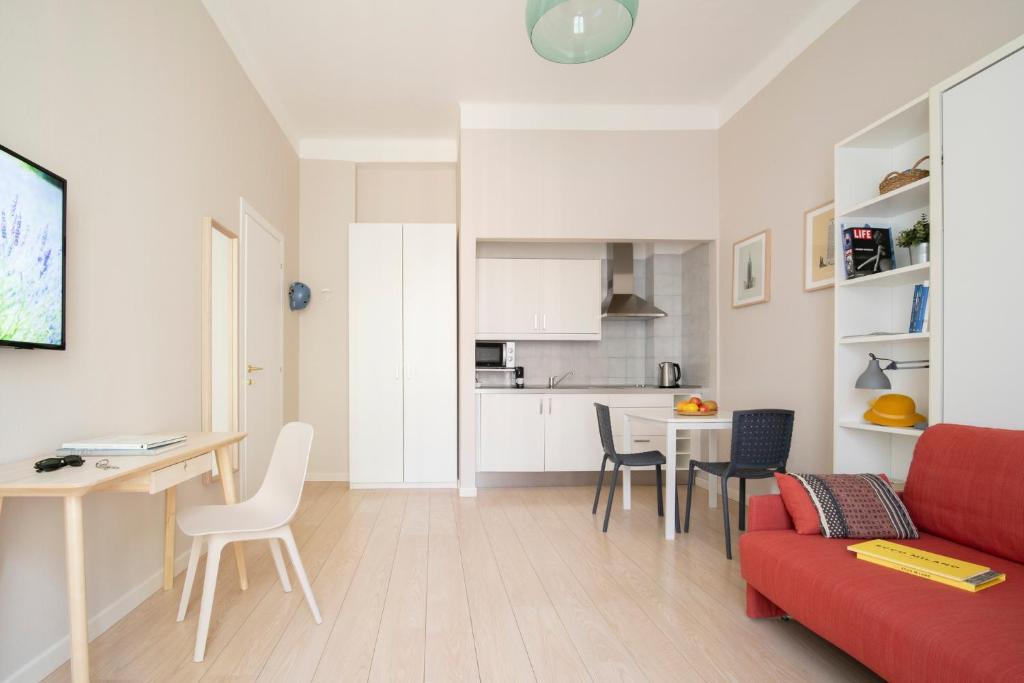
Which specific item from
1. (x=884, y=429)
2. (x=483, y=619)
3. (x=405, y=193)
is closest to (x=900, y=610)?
(x=884, y=429)

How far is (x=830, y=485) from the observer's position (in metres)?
2.23

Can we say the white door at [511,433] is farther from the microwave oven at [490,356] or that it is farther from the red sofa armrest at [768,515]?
the red sofa armrest at [768,515]

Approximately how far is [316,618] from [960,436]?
2.53 metres

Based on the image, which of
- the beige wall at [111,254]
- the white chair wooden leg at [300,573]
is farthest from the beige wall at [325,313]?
the white chair wooden leg at [300,573]

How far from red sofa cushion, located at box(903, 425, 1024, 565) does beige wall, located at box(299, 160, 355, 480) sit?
14.6 feet

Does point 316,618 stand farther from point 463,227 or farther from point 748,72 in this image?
point 748,72

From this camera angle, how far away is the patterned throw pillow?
2109 mm

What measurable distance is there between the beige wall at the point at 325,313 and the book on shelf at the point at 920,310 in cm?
438

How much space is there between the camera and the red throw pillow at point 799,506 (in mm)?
2180

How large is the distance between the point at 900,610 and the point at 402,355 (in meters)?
3.93

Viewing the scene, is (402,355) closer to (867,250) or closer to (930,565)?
(867,250)

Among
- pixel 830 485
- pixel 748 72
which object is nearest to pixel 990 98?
pixel 830 485

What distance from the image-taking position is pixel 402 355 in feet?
16.1

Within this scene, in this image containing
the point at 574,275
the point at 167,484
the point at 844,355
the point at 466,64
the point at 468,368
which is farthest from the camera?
the point at 574,275
